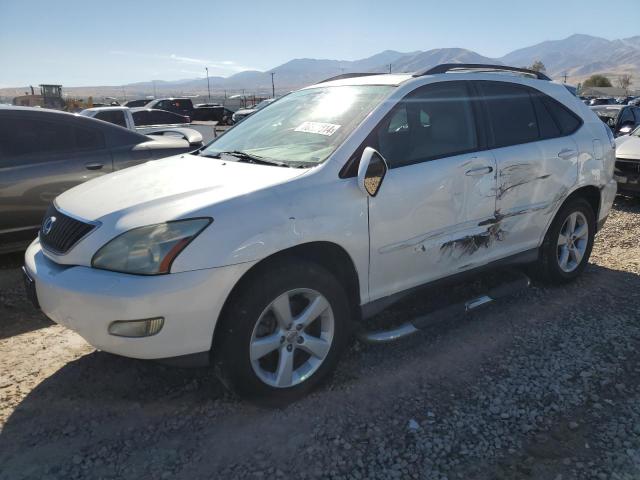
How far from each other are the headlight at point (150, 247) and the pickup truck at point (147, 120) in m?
3.81

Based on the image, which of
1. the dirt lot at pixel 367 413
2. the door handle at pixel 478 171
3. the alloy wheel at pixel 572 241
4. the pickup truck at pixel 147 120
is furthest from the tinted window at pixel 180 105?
the door handle at pixel 478 171

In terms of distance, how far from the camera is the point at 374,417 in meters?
2.69

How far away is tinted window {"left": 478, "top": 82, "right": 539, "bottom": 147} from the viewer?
145 inches

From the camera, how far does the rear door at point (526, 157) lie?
3648 mm

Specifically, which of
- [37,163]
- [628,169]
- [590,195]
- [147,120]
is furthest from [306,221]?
[147,120]

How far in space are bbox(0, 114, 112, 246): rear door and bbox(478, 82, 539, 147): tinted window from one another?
12.0ft

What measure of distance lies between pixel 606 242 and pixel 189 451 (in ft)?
17.8

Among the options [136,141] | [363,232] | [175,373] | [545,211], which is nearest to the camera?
[363,232]

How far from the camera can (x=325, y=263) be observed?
2887 mm

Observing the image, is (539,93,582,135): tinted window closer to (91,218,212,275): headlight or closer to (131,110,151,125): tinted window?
(91,218,212,275): headlight

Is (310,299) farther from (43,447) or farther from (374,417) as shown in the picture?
(43,447)

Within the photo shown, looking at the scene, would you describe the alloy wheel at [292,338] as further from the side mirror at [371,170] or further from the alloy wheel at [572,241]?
the alloy wheel at [572,241]

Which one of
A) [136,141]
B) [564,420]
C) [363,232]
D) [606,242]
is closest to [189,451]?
[363,232]

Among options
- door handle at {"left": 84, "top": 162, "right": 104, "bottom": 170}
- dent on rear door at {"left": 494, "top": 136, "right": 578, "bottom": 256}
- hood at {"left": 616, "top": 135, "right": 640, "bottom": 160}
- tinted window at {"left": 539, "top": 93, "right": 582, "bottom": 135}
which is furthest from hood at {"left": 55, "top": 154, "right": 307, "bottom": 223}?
hood at {"left": 616, "top": 135, "right": 640, "bottom": 160}
